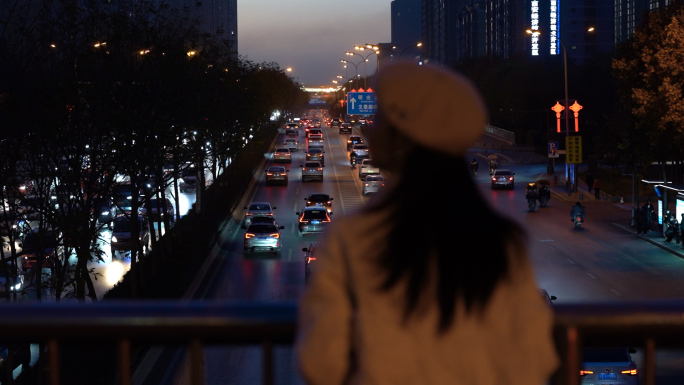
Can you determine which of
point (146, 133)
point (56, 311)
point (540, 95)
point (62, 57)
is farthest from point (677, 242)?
point (540, 95)

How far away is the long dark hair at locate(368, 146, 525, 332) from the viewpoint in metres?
2.01

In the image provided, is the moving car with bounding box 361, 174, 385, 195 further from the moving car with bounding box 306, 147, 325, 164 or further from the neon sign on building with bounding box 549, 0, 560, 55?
the neon sign on building with bounding box 549, 0, 560, 55

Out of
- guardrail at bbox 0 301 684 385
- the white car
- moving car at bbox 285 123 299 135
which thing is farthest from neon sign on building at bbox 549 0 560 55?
guardrail at bbox 0 301 684 385

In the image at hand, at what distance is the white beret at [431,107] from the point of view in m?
2.03

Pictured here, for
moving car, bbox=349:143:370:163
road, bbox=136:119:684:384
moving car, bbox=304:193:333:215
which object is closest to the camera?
road, bbox=136:119:684:384

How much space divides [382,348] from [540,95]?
79.3 m

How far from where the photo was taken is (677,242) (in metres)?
30.6

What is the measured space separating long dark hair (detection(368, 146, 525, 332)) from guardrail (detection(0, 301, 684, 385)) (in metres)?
0.69

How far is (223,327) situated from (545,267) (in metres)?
24.8

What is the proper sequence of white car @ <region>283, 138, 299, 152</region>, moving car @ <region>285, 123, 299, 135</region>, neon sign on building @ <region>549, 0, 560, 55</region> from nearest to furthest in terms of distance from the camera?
1. white car @ <region>283, 138, 299, 152</region>
2. moving car @ <region>285, 123, 299, 135</region>
3. neon sign on building @ <region>549, 0, 560, 55</region>

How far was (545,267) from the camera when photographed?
1042 inches

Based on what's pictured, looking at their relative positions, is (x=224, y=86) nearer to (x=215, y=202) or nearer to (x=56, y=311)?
(x=215, y=202)

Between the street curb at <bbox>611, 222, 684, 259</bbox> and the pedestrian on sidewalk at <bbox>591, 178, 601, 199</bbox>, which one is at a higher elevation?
the pedestrian on sidewalk at <bbox>591, 178, 601, 199</bbox>

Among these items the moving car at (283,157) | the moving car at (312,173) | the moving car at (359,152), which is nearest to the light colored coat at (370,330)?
the moving car at (312,173)
